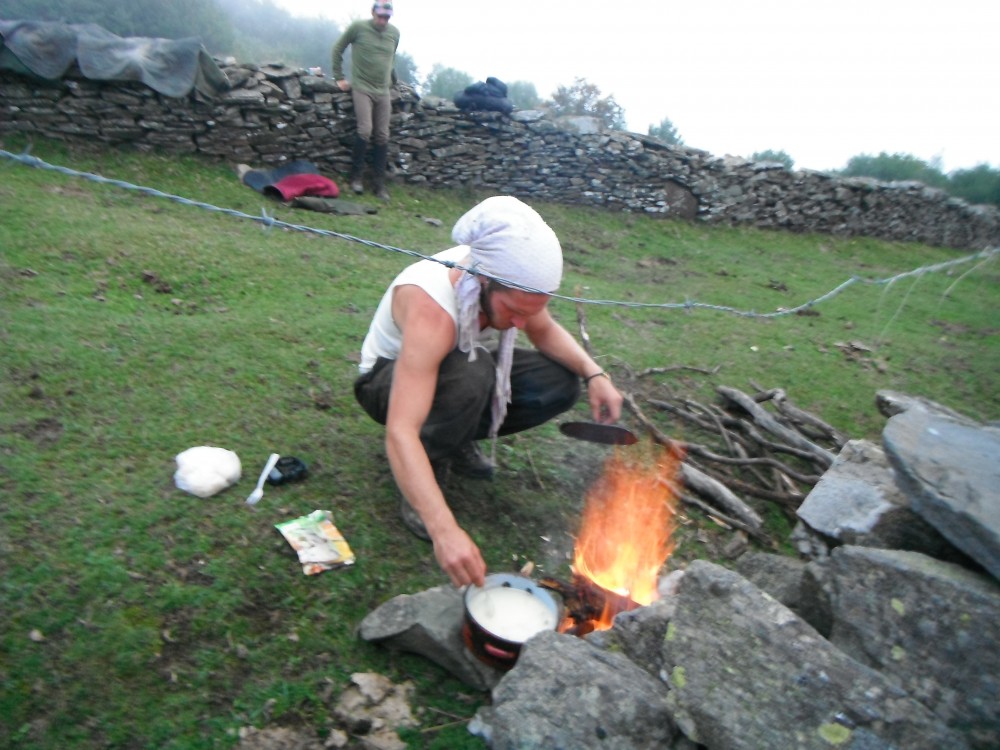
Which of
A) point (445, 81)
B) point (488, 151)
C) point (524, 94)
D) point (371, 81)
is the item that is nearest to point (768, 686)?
point (371, 81)

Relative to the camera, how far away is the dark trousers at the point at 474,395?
104 inches

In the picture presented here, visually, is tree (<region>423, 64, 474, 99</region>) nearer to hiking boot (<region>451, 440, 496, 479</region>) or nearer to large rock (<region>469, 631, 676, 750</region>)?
hiking boot (<region>451, 440, 496, 479</region>)

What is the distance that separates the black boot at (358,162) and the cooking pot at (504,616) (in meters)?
7.62

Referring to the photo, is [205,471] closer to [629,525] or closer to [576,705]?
[576,705]

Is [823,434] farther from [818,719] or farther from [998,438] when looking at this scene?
[818,719]

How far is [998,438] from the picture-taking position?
260 cm

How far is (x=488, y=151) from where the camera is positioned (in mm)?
10125

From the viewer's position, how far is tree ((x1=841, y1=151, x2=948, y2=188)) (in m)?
16.4

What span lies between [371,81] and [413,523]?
7479mm

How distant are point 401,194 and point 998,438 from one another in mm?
8034

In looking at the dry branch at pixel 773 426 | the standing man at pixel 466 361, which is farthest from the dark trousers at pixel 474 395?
the dry branch at pixel 773 426

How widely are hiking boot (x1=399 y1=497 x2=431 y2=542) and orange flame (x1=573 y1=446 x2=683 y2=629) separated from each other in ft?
2.14

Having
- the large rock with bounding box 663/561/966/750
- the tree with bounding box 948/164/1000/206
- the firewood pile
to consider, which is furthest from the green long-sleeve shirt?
the tree with bounding box 948/164/1000/206

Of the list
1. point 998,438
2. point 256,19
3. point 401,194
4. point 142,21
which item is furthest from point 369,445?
point 256,19
